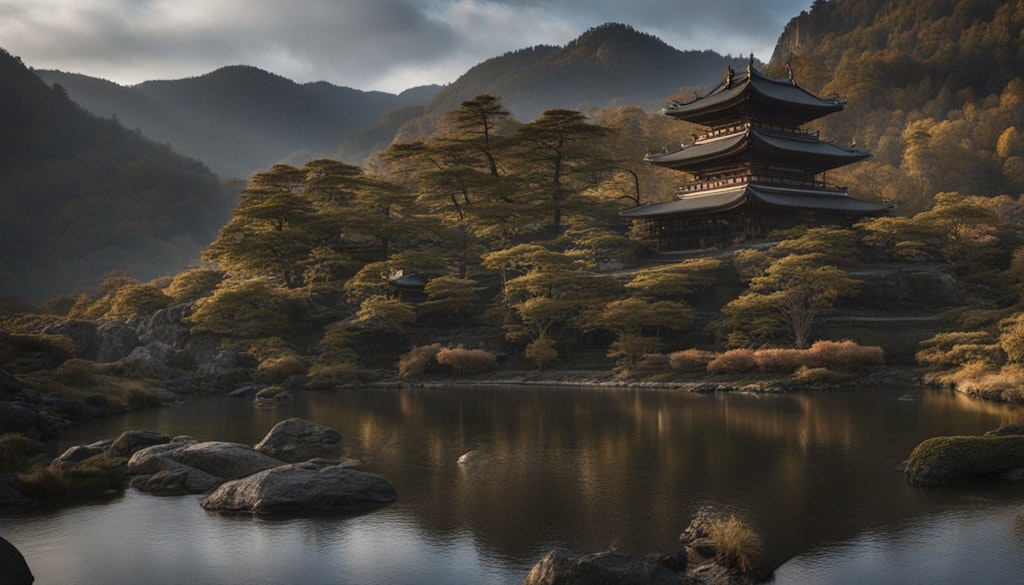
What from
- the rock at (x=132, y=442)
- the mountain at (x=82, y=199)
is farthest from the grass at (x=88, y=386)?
the mountain at (x=82, y=199)

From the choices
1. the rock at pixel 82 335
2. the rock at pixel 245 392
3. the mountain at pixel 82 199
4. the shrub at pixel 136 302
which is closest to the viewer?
the rock at pixel 245 392

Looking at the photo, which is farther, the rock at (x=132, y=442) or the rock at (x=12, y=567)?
the rock at (x=132, y=442)

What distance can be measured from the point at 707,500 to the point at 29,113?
17065 cm

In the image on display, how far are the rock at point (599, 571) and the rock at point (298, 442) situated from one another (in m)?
12.8

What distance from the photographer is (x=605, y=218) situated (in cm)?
6606

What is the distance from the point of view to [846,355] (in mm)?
38219

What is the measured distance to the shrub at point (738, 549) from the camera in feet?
39.7

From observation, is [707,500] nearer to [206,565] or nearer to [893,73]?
[206,565]

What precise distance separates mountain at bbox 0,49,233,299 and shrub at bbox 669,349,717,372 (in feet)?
349

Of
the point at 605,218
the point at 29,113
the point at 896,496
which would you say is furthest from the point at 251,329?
the point at 29,113

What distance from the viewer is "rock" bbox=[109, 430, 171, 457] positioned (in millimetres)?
22875

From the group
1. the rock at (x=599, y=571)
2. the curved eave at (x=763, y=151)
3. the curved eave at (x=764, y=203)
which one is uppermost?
the curved eave at (x=763, y=151)

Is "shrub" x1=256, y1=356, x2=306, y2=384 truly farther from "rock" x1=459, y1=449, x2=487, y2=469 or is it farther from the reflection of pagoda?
"rock" x1=459, y1=449, x2=487, y2=469

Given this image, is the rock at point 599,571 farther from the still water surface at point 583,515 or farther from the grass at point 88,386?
the grass at point 88,386
